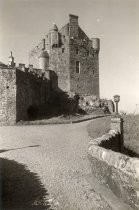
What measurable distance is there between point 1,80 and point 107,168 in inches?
821

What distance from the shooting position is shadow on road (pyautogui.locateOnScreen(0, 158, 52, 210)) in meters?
7.15

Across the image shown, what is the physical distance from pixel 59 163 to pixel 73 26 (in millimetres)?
33908

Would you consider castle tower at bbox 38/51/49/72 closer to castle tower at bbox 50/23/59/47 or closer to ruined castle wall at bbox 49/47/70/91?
ruined castle wall at bbox 49/47/70/91

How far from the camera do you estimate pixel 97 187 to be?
7.88 metres

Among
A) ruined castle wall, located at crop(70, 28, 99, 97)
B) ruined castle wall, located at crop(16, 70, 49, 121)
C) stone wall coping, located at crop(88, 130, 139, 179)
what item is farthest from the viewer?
ruined castle wall, located at crop(70, 28, 99, 97)

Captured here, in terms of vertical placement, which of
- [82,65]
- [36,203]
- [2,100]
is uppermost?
[82,65]

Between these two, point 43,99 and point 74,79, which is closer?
point 43,99

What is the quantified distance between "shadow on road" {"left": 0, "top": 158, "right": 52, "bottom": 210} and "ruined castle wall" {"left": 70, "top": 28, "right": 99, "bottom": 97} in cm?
3162

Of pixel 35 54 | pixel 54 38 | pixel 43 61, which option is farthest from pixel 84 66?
pixel 35 54

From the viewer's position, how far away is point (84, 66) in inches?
1714

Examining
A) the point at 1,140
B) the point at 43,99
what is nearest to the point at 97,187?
the point at 1,140

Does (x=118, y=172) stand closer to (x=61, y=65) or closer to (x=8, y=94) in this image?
(x=8, y=94)

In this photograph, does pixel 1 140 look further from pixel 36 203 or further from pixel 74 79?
pixel 74 79

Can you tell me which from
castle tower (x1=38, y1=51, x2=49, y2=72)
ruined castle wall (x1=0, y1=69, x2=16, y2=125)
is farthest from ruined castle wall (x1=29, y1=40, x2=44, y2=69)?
ruined castle wall (x1=0, y1=69, x2=16, y2=125)
